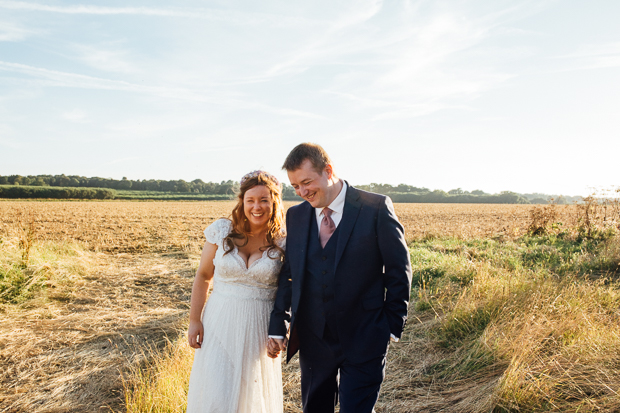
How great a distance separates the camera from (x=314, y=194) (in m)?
2.30

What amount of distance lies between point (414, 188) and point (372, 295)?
111331mm

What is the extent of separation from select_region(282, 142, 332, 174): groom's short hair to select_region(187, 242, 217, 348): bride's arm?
88cm

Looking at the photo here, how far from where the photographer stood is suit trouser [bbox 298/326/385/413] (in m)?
2.18

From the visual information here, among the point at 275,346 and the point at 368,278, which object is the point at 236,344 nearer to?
the point at 275,346

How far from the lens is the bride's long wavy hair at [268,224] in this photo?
2639 millimetres

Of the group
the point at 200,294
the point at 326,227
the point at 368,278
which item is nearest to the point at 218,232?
the point at 200,294

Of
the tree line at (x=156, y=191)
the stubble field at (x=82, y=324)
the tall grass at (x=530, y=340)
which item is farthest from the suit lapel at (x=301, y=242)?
the tree line at (x=156, y=191)

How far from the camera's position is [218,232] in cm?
267

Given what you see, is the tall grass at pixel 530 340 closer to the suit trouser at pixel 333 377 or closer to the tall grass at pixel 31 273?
the suit trouser at pixel 333 377

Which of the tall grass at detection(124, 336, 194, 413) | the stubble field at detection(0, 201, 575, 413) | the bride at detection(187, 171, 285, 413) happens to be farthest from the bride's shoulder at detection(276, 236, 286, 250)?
the stubble field at detection(0, 201, 575, 413)

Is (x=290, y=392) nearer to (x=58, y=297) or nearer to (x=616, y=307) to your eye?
(x=616, y=307)

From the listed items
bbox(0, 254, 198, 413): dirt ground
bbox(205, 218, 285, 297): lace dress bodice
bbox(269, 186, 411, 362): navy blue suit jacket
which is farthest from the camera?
bbox(0, 254, 198, 413): dirt ground

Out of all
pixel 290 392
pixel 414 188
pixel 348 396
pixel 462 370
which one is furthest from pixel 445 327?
pixel 414 188

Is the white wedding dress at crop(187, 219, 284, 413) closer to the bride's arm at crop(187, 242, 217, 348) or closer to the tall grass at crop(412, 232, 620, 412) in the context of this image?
the bride's arm at crop(187, 242, 217, 348)
